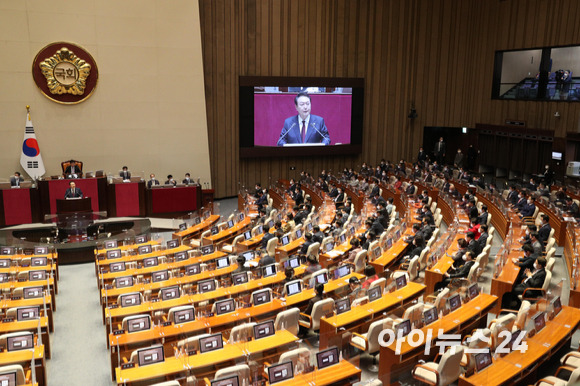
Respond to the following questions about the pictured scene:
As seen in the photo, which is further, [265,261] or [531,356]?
[265,261]

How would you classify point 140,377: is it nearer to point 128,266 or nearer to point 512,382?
point 512,382

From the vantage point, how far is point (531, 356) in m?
6.93

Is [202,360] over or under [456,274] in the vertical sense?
under

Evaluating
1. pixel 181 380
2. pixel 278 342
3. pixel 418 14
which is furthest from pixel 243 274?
pixel 418 14

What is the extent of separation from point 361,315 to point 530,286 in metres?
3.34

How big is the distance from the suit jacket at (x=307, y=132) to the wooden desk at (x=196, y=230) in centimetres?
739

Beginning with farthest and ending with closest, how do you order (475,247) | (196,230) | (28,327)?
(196,230)
(475,247)
(28,327)

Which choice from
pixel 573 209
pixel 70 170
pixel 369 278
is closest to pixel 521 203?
pixel 573 209

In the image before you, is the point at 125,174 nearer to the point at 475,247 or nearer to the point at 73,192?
the point at 73,192

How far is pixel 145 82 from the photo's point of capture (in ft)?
66.7

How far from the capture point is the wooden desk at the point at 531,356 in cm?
648

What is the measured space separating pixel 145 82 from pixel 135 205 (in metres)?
5.01

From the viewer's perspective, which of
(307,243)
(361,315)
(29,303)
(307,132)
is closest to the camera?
(361,315)

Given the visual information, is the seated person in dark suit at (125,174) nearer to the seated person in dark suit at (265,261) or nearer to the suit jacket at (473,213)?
the seated person in dark suit at (265,261)
